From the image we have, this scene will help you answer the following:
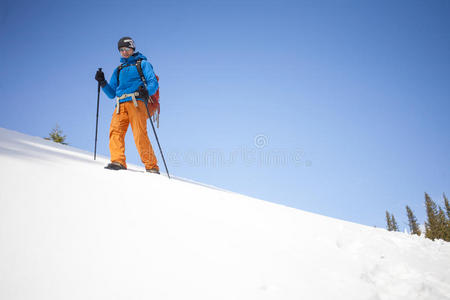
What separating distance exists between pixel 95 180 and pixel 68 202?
2.26 feet

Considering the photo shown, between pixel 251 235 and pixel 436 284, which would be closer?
pixel 436 284

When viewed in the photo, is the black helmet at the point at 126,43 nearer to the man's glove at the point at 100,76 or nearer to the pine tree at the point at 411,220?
the man's glove at the point at 100,76

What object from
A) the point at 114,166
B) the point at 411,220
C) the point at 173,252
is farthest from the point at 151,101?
the point at 411,220

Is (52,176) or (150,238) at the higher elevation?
(52,176)

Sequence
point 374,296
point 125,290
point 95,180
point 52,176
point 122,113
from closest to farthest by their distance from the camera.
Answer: point 125,290, point 374,296, point 52,176, point 95,180, point 122,113

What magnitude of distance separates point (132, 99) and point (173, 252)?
3.62 meters

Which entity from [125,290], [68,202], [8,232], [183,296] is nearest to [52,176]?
[68,202]

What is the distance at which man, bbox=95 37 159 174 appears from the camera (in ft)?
14.1

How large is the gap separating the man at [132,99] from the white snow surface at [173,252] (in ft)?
7.00

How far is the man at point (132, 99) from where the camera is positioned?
4.30 metres

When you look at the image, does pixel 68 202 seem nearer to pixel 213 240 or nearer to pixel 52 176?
pixel 52 176

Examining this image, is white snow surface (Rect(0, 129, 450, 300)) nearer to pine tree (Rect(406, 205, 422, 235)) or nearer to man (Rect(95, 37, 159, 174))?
man (Rect(95, 37, 159, 174))

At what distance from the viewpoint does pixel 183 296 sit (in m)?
1.08

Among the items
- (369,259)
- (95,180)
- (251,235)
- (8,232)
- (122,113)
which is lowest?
(369,259)
